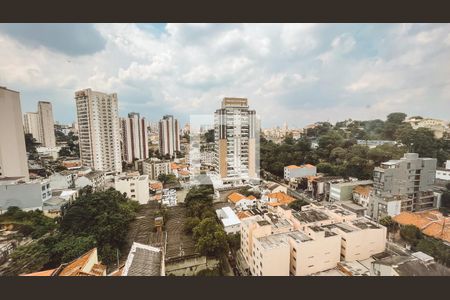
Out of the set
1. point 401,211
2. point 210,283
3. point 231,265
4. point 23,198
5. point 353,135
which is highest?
point 353,135

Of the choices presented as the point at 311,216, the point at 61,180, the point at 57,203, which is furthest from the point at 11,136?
the point at 311,216

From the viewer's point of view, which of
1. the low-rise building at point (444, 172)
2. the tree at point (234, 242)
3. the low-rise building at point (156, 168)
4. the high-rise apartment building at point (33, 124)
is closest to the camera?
the tree at point (234, 242)

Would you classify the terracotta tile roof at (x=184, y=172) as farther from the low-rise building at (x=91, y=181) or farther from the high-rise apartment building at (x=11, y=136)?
the high-rise apartment building at (x=11, y=136)

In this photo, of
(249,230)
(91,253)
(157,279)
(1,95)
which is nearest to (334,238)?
(249,230)

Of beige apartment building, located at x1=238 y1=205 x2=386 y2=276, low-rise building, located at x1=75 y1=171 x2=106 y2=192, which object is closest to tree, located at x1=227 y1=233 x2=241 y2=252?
beige apartment building, located at x1=238 y1=205 x2=386 y2=276

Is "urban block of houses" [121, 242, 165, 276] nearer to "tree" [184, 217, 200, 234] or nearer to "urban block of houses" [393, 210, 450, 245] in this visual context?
"tree" [184, 217, 200, 234]

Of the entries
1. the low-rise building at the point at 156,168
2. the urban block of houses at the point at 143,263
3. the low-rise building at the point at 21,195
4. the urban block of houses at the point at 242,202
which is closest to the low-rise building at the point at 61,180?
the low-rise building at the point at 21,195

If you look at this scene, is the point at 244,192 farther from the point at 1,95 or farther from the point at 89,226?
the point at 1,95
